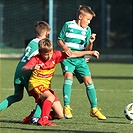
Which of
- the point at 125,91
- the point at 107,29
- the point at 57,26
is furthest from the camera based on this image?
the point at 107,29

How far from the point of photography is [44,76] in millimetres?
7898

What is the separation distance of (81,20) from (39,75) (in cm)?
137

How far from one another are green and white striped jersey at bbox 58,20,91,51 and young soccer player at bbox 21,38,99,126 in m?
0.85

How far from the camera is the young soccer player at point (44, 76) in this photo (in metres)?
7.66

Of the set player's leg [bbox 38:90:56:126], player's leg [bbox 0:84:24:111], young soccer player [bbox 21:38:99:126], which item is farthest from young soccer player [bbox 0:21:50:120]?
player's leg [bbox 38:90:56:126]

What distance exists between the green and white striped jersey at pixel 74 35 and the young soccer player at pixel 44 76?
33.3 inches

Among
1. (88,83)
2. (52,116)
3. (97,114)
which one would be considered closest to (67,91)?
(88,83)

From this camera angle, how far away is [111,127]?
7645 mm

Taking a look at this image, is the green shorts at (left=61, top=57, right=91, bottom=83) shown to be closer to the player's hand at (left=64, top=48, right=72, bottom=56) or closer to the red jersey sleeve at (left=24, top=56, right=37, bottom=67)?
the player's hand at (left=64, top=48, right=72, bottom=56)

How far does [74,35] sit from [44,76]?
1.24m

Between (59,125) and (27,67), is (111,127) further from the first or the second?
(27,67)

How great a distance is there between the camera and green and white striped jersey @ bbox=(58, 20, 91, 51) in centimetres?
888

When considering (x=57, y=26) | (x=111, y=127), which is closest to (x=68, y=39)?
(x=111, y=127)

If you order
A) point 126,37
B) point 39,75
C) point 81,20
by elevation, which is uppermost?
point 81,20
